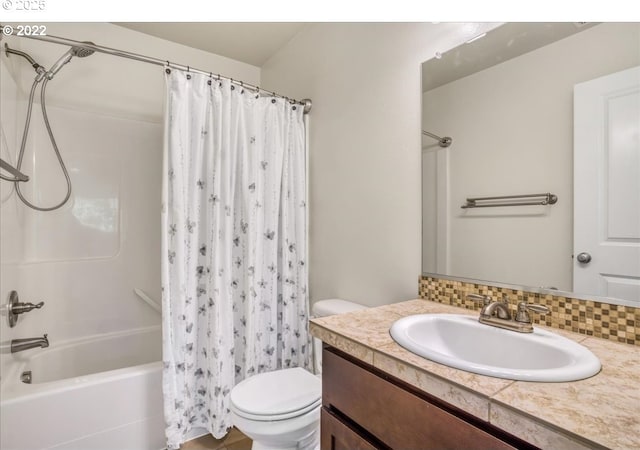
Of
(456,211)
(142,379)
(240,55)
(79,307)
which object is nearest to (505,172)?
(456,211)

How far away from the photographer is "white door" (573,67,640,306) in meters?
Answer: 0.81

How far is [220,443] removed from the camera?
162cm

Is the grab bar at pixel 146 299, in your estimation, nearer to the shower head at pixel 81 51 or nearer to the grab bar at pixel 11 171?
the grab bar at pixel 11 171

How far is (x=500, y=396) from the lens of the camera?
0.55 meters

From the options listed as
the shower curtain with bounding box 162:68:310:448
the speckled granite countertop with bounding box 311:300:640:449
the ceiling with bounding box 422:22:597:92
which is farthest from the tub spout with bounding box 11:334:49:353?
the ceiling with bounding box 422:22:597:92

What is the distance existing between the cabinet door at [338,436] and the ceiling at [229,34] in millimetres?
2288

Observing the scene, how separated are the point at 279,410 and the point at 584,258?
3.77ft

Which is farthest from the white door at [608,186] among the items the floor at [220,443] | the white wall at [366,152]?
the floor at [220,443]

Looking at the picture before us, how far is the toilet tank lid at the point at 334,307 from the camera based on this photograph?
1.59m

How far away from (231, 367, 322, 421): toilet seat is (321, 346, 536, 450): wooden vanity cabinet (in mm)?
291

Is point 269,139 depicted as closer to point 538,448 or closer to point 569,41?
point 569,41

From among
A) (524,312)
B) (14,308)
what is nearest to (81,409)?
(14,308)

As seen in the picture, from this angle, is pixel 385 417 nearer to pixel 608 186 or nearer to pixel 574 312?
pixel 574 312

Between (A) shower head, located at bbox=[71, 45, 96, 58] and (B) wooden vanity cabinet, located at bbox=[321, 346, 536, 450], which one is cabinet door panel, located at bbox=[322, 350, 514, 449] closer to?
(B) wooden vanity cabinet, located at bbox=[321, 346, 536, 450]
